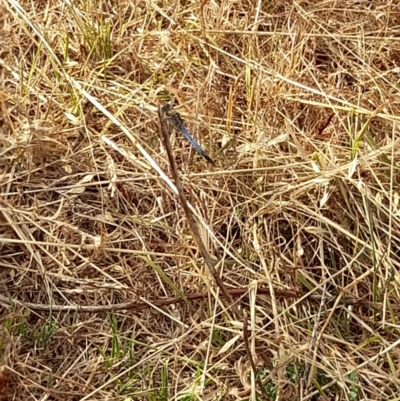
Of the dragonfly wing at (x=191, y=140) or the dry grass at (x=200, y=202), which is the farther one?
the dry grass at (x=200, y=202)

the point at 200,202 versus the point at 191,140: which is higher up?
the point at 191,140

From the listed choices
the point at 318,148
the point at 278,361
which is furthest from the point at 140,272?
the point at 318,148

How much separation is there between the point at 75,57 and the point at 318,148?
0.55m

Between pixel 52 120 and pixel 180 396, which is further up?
pixel 52 120

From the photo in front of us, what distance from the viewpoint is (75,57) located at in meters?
1.66

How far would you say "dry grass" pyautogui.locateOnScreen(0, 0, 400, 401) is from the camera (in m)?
1.29

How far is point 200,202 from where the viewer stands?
1434 mm

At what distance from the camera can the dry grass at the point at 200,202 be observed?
50.6 inches

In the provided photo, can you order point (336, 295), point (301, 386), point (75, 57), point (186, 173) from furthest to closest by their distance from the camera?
1. point (75, 57)
2. point (186, 173)
3. point (336, 295)
4. point (301, 386)

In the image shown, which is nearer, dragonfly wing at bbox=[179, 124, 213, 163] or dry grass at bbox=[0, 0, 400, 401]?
dragonfly wing at bbox=[179, 124, 213, 163]

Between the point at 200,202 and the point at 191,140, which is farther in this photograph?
the point at 200,202

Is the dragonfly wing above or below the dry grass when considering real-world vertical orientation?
above

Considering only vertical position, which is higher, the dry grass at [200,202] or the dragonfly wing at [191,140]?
the dragonfly wing at [191,140]

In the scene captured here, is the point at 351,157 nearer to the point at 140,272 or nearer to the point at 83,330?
the point at 140,272
